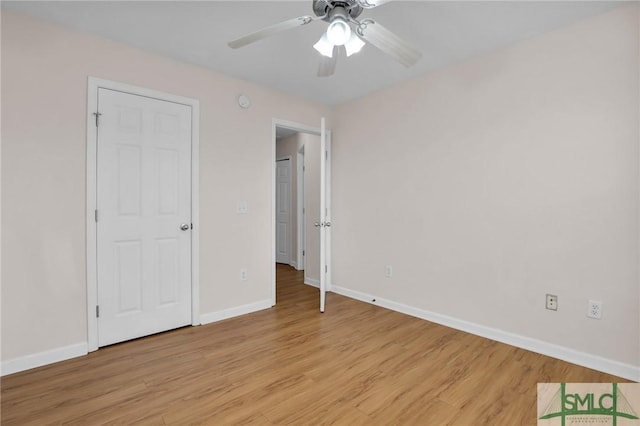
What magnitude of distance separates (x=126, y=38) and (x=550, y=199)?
3.50 metres

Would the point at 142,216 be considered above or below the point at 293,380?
above

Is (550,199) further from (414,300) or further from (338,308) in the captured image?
(338,308)

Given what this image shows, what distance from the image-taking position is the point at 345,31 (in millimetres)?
1677

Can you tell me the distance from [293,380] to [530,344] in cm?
187

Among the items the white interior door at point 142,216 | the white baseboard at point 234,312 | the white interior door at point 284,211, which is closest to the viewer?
the white interior door at point 142,216

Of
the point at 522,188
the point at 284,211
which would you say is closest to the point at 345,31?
the point at 522,188

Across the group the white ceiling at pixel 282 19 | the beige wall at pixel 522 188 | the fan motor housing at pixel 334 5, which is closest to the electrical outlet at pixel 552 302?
the beige wall at pixel 522 188

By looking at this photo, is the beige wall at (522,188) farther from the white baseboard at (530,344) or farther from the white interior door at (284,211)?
the white interior door at (284,211)

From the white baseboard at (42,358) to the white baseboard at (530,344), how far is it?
2.78 m

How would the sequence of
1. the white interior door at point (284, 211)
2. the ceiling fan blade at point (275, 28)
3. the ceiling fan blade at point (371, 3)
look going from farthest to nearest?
the white interior door at point (284, 211)
the ceiling fan blade at point (275, 28)
the ceiling fan blade at point (371, 3)

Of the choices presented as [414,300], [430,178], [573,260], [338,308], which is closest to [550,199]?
[573,260]

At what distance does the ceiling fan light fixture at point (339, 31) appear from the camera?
1.66 metres

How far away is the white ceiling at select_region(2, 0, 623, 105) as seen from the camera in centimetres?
205

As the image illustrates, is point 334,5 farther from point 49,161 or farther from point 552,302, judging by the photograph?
point 552,302
